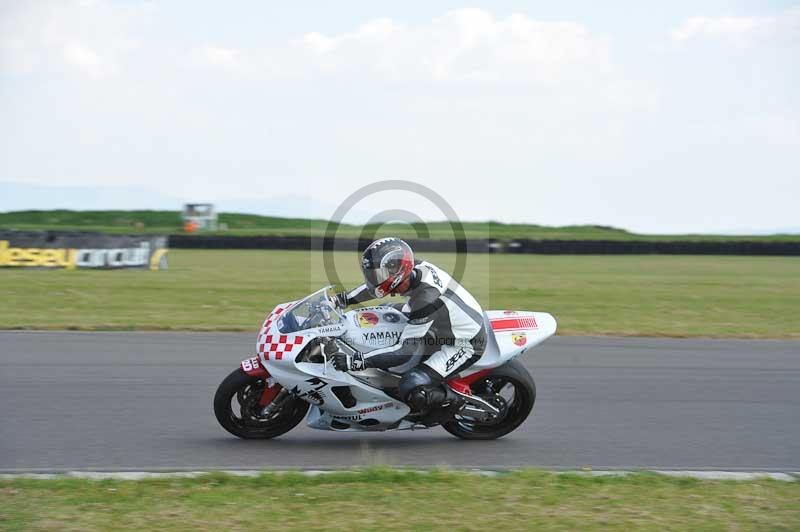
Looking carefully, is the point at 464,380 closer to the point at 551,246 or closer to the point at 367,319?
the point at 367,319

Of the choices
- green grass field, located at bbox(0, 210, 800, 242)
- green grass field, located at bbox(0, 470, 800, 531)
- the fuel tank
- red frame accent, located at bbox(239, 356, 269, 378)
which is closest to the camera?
green grass field, located at bbox(0, 470, 800, 531)

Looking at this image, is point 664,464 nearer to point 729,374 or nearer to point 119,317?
point 729,374

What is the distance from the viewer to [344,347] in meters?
6.89

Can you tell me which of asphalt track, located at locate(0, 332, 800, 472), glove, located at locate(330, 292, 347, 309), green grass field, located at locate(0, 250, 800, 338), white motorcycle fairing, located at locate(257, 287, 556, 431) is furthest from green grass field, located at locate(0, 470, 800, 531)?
green grass field, located at locate(0, 250, 800, 338)

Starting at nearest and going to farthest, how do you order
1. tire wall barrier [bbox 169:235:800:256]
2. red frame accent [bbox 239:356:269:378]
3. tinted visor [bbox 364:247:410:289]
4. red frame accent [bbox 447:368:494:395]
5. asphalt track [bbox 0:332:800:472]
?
asphalt track [bbox 0:332:800:472] → tinted visor [bbox 364:247:410:289] → red frame accent [bbox 239:356:269:378] → red frame accent [bbox 447:368:494:395] → tire wall barrier [bbox 169:235:800:256]

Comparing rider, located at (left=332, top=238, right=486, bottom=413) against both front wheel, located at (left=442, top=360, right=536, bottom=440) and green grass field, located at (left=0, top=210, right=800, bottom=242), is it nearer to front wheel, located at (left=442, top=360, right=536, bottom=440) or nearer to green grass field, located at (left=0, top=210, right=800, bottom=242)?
front wheel, located at (left=442, top=360, right=536, bottom=440)

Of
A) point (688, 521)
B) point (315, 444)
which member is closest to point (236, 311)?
point (315, 444)

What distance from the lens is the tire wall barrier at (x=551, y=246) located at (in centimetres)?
3625

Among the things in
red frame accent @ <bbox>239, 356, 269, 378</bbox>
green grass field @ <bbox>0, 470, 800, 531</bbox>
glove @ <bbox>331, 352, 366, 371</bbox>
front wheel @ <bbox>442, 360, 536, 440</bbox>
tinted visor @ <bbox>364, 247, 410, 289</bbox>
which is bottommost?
green grass field @ <bbox>0, 470, 800, 531</bbox>

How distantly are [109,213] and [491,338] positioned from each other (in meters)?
56.4

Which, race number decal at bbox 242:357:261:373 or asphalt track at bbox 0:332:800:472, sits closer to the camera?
asphalt track at bbox 0:332:800:472

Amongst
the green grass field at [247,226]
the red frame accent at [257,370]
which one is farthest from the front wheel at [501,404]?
the green grass field at [247,226]

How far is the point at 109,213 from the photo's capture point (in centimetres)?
5981

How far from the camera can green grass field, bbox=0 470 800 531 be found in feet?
15.9
